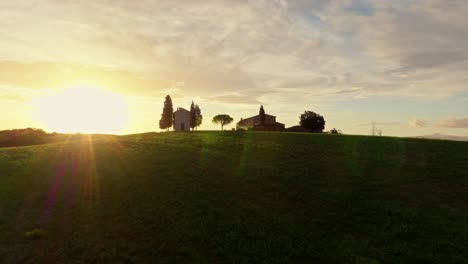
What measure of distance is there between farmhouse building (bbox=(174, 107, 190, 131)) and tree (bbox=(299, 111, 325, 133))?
36593 millimetres

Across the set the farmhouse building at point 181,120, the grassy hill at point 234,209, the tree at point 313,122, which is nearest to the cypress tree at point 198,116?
the farmhouse building at point 181,120

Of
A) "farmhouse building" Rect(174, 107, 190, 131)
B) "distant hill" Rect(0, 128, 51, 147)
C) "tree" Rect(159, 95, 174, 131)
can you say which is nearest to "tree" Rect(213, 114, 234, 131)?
"tree" Rect(159, 95, 174, 131)

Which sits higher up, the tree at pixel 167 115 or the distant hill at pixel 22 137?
the tree at pixel 167 115

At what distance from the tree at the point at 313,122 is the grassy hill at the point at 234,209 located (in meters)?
70.8

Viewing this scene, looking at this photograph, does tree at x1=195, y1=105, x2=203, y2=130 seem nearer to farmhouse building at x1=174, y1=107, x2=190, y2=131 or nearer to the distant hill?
farmhouse building at x1=174, y1=107, x2=190, y2=131

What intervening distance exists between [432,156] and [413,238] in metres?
20.5

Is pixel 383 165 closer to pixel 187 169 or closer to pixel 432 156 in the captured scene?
pixel 432 156

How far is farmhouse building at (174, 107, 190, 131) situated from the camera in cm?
9675

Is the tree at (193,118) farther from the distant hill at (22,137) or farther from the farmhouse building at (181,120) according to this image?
the distant hill at (22,137)

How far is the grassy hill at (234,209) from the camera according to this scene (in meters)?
13.3

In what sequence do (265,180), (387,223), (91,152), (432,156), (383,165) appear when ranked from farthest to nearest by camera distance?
(91,152), (432,156), (383,165), (265,180), (387,223)

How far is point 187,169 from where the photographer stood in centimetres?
2491

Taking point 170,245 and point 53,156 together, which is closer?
point 170,245

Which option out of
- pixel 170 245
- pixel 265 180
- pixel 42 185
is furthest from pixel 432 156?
pixel 42 185
